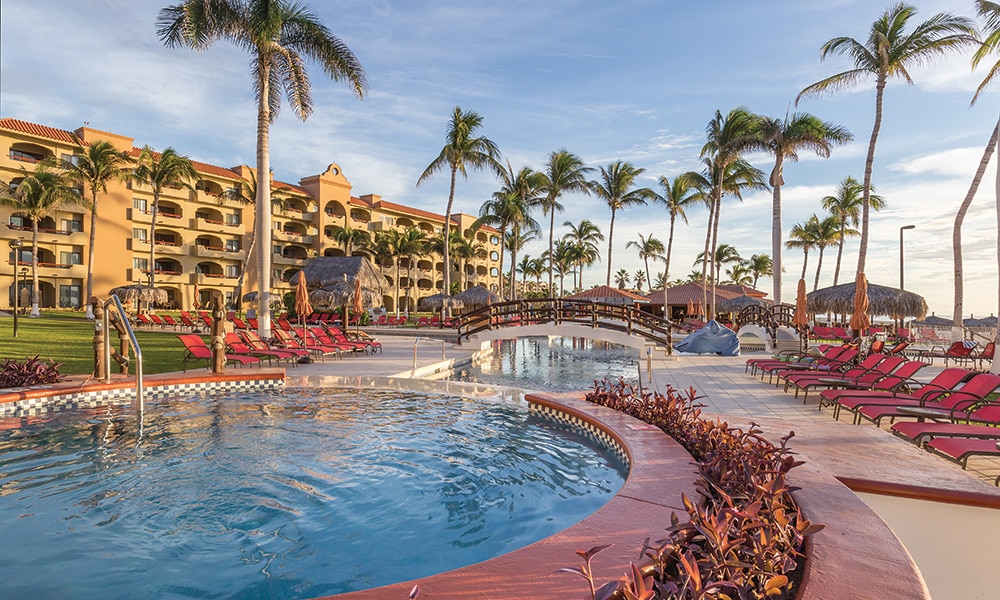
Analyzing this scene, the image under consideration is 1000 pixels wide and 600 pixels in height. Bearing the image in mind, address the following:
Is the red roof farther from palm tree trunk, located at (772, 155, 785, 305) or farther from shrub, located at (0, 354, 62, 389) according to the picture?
palm tree trunk, located at (772, 155, 785, 305)

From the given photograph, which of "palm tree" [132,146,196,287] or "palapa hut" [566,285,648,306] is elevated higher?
"palm tree" [132,146,196,287]

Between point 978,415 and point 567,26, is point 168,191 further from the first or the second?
point 978,415

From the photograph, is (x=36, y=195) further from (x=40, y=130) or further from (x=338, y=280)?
(x=338, y=280)

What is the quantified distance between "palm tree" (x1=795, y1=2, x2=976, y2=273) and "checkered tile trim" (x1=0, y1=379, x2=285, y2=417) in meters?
20.3

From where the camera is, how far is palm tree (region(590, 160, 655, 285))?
37844 millimetres

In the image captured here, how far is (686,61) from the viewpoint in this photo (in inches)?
472

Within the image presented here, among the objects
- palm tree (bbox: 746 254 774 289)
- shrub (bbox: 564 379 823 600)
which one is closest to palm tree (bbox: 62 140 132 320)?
shrub (bbox: 564 379 823 600)

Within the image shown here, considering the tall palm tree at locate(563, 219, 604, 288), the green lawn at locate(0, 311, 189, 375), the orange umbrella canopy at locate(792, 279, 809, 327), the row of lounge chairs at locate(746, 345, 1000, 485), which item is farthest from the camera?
the tall palm tree at locate(563, 219, 604, 288)

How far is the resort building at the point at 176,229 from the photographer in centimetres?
3581

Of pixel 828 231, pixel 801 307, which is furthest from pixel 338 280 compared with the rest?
pixel 828 231

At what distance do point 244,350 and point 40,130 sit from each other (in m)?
A: 37.0

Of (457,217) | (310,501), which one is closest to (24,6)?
(310,501)

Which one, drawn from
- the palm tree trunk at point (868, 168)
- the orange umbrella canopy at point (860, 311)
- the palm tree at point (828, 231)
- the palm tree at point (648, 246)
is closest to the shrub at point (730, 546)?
the orange umbrella canopy at point (860, 311)

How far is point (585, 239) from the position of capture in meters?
58.0
